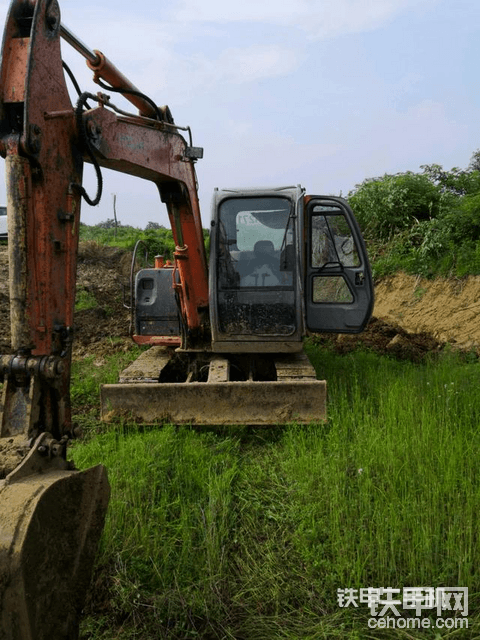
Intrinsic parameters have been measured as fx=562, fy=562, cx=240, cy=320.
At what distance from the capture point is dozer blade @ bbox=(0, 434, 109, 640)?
2100 millimetres

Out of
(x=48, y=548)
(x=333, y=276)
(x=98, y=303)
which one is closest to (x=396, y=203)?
(x=98, y=303)

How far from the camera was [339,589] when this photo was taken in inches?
114

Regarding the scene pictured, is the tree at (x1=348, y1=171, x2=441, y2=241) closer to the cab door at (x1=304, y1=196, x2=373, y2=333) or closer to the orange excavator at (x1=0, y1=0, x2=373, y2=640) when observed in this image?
the cab door at (x1=304, y1=196, x2=373, y2=333)

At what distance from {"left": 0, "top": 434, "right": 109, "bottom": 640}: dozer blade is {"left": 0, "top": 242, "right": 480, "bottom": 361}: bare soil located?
229 inches

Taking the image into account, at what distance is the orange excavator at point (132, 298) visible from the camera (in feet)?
8.00

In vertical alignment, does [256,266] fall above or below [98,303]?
above

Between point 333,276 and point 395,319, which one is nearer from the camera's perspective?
point 333,276

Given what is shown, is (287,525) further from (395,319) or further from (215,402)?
(395,319)

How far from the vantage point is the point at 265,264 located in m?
5.63

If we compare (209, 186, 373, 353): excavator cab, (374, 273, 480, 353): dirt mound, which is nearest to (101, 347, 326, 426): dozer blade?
(209, 186, 373, 353): excavator cab

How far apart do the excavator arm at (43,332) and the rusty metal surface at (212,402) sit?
6.27 feet

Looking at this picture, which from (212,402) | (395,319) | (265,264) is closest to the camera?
(212,402)

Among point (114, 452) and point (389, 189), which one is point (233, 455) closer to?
point (114, 452)

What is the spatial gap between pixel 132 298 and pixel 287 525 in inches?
149
